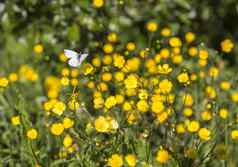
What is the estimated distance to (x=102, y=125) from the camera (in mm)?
2484

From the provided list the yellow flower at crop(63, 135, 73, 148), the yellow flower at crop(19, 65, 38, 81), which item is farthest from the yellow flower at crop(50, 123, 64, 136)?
the yellow flower at crop(19, 65, 38, 81)

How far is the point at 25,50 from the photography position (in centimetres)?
402

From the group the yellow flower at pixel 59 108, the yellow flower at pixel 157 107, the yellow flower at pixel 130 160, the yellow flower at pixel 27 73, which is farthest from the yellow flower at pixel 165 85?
the yellow flower at pixel 27 73

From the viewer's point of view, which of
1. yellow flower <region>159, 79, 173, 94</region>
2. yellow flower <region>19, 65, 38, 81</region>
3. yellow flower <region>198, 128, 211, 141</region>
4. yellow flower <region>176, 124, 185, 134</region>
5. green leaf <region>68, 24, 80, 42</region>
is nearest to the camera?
yellow flower <region>198, 128, 211, 141</region>

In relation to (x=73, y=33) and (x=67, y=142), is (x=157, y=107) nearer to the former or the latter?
(x=67, y=142)

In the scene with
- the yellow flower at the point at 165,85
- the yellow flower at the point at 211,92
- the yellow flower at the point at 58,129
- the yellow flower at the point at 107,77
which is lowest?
the yellow flower at the point at 58,129

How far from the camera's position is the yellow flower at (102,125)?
2455 mm

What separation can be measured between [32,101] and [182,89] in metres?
0.98

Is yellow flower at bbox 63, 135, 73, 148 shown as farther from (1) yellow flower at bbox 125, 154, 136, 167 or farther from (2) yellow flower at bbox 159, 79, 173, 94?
(2) yellow flower at bbox 159, 79, 173, 94

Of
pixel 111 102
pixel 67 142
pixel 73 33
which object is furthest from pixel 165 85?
pixel 73 33

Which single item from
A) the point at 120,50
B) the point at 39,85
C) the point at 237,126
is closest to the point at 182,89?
the point at 120,50

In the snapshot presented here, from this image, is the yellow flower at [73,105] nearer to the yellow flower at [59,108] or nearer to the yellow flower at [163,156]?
the yellow flower at [59,108]

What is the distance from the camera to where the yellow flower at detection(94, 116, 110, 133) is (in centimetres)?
245

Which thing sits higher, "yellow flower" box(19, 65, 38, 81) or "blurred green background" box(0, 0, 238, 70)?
"blurred green background" box(0, 0, 238, 70)
